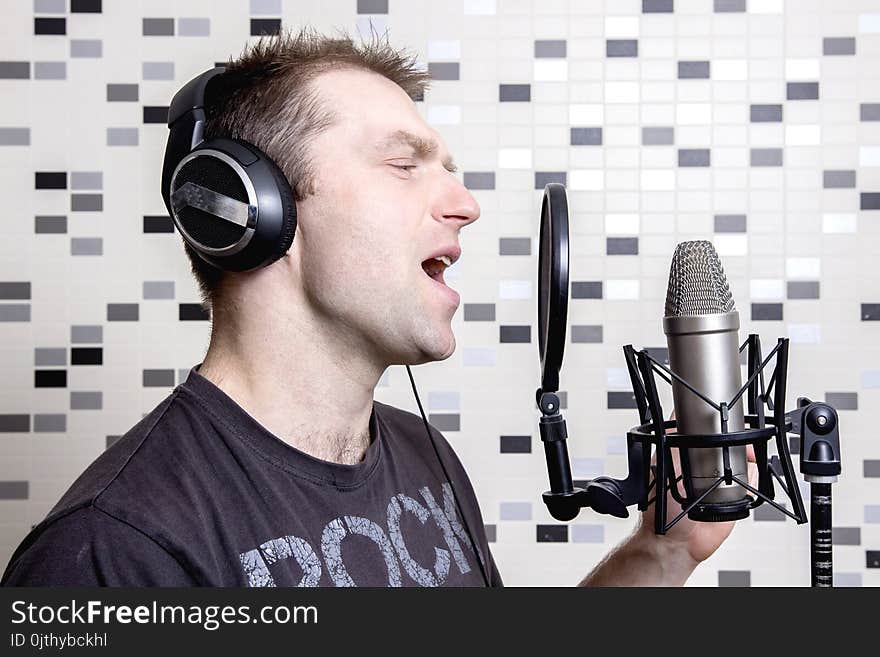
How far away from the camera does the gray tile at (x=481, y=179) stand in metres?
1.66

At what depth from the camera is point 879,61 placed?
1.66 metres

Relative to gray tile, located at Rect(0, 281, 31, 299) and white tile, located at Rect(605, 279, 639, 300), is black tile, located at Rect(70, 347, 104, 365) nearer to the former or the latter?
gray tile, located at Rect(0, 281, 31, 299)

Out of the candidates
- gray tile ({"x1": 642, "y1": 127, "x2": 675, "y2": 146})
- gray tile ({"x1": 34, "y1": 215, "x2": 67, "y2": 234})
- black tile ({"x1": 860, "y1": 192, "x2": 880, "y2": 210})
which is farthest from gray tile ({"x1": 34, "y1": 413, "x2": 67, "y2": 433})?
black tile ({"x1": 860, "y1": 192, "x2": 880, "y2": 210})

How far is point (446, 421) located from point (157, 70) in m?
0.84

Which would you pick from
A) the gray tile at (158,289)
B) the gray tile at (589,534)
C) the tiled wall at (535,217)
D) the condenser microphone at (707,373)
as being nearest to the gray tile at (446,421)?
the tiled wall at (535,217)

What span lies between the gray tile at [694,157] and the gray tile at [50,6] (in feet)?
3.84

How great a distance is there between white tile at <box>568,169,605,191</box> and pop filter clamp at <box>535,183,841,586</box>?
2.55ft

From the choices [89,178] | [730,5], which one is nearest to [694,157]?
[730,5]

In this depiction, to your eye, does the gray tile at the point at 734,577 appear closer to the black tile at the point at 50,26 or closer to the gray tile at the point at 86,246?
the gray tile at the point at 86,246

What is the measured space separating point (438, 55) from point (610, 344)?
620 mm

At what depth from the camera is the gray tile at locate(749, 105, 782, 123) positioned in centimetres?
166

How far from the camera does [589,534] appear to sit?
168 cm

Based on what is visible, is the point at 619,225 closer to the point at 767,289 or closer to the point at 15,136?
the point at 767,289

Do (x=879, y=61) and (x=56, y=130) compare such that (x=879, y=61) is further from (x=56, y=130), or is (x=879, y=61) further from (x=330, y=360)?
(x=56, y=130)
